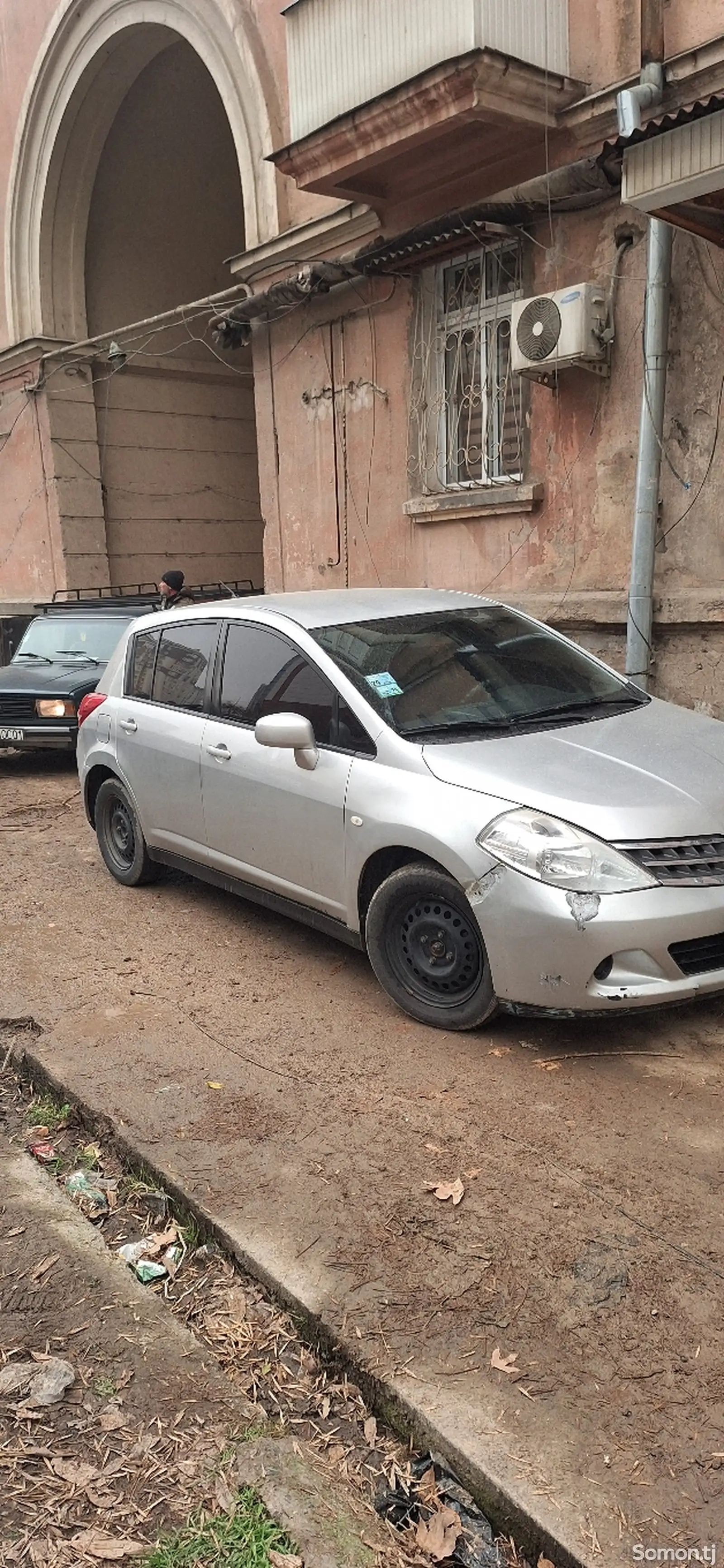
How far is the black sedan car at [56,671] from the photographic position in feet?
32.6

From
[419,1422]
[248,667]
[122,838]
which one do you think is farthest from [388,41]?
[419,1422]

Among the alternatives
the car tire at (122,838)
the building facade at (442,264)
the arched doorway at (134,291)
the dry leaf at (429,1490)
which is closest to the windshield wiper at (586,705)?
the car tire at (122,838)

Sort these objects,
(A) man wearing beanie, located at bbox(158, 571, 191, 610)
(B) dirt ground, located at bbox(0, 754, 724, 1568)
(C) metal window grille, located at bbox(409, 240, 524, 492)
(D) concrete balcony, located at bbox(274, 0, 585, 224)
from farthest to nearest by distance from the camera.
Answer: (A) man wearing beanie, located at bbox(158, 571, 191, 610), (C) metal window grille, located at bbox(409, 240, 524, 492), (D) concrete balcony, located at bbox(274, 0, 585, 224), (B) dirt ground, located at bbox(0, 754, 724, 1568)

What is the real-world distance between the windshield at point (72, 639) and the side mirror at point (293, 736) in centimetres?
625

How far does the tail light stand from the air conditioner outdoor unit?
4.00 meters

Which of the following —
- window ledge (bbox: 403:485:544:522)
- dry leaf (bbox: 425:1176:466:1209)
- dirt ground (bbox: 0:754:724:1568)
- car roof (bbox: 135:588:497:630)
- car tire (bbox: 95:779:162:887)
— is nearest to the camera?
dirt ground (bbox: 0:754:724:1568)

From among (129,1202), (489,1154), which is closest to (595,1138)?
(489,1154)

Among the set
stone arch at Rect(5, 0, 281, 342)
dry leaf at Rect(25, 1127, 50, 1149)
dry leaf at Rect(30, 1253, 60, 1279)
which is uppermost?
stone arch at Rect(5, 0, 281, 342)

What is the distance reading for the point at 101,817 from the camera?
6582 mm

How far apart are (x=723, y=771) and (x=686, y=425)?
413 centimetres

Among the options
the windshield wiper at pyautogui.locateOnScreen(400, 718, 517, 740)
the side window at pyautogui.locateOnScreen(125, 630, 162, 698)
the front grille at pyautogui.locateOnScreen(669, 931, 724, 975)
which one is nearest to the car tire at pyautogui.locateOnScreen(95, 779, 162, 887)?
the side window at pyautogui.locateOnScreen(125, 630, 162, 698)

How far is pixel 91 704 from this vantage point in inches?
259

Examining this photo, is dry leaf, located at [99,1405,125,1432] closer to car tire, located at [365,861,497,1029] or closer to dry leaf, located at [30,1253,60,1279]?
dry leaf, located at [30,1253,60,1279]

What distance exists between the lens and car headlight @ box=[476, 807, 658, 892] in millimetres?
3738
